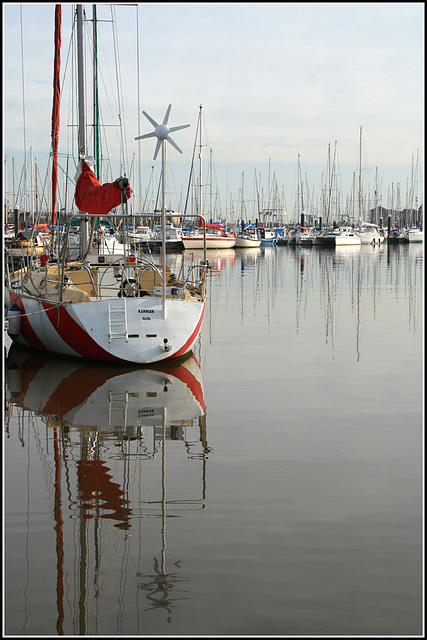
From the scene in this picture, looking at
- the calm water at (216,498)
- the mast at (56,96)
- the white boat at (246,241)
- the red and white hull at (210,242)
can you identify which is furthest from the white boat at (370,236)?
the calm water at (216,498)

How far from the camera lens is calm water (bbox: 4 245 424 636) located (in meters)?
5.23

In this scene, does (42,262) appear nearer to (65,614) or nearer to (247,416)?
(247,416)

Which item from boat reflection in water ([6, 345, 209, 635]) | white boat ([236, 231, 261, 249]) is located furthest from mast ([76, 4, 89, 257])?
white boat ([236, 231, 261, 249])

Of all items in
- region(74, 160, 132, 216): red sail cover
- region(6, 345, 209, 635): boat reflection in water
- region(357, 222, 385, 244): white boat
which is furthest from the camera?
region(357, 222, 385, 244): white boat

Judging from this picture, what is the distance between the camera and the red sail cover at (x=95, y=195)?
15633mm

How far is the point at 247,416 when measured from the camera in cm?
1019

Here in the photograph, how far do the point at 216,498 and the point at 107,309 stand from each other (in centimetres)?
674

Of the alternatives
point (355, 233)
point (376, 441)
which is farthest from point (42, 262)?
point (355, 233)

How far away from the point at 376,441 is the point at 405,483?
1419mm

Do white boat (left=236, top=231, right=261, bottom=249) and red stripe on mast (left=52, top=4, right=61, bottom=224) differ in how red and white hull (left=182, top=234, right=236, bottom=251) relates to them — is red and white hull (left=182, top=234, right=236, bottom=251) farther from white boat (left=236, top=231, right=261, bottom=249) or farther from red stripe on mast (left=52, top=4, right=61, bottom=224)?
red stripe on mast (left=52, top=4, right=61, bottom=224)

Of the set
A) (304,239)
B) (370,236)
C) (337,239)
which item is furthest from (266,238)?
(370,236)

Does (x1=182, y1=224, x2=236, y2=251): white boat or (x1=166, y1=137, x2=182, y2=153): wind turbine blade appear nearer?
(x1=166, y1=137, x2=182, y2=153): wind turbine blade

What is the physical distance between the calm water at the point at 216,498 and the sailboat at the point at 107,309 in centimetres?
49

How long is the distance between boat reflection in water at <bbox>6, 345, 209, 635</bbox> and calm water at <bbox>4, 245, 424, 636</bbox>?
0.07 ft
